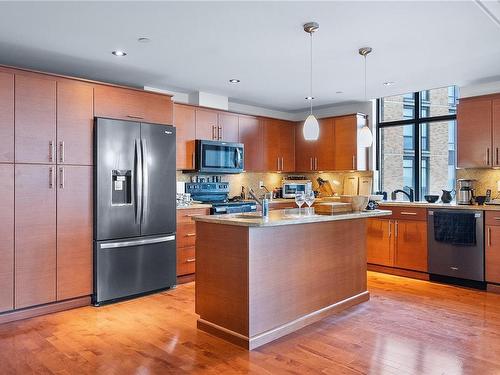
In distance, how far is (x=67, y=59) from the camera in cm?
392

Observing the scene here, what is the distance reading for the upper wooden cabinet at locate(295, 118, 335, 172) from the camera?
626 centimetres

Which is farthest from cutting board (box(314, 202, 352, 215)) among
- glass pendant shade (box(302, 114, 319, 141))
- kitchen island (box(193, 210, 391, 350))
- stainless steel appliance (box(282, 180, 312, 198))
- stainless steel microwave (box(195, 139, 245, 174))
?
stainless steel appliance (box(282, 180, 312, 198))

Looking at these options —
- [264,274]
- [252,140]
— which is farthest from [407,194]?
[264,274]

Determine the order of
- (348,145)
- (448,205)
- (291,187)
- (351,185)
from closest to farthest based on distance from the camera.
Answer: (448,205), (348,145), (351,185), (291,187)

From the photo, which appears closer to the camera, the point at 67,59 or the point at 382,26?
the point at 382,26

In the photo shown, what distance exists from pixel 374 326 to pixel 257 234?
1.39m

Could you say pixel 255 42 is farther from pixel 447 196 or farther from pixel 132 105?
pixel 447 196

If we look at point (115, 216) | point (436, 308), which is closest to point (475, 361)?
point (436, 308)

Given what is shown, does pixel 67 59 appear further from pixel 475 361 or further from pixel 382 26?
pixel 475 361

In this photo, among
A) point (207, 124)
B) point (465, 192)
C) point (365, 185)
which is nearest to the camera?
point (465, 192)

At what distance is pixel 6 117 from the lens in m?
3.42

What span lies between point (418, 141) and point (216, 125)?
3.00m

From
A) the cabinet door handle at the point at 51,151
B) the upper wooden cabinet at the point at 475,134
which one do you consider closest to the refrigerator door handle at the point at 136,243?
the cabinet door handle at the point at 51,151

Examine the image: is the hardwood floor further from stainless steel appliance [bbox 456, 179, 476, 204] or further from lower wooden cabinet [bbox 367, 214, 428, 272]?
stainless steel appliance [bbox 456, 179, 476, 204]
